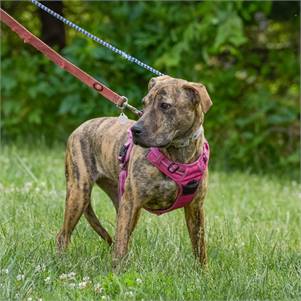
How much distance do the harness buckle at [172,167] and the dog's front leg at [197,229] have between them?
40 cm

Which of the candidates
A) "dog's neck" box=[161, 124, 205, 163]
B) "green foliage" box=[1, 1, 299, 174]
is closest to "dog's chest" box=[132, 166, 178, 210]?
"dog's neck" box=[161, 124, 205, 163]

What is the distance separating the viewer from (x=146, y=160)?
15.5ft

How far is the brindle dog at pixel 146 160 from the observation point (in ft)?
14.8

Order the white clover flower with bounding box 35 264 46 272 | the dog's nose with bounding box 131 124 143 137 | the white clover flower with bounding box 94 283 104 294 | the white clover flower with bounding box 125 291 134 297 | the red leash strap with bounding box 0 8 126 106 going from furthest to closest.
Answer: the red leash strap with bounding box 0 8 126 106 < the dog's nose with bounding box 131 124 143 137 < the white clover flower with bounding box 35 264 46 272 < the white clover flower with bounding box 94 283 104 294 < the white clover flower with bounding box 125 291 134 297

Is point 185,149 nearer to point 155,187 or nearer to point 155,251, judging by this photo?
point 155,187

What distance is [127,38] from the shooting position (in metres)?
10.7

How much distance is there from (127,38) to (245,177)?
2.63 meters

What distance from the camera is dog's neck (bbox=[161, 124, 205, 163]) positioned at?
4.67 meters

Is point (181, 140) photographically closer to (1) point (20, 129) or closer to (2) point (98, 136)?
(2) point (98, 136)

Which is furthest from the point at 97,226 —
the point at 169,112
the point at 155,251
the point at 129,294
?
the point at 129,294

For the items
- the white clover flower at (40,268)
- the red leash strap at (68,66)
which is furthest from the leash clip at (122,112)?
the white clover flower at (40,268)

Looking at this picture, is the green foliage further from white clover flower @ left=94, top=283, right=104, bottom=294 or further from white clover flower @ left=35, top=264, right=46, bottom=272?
white clover flower @ left=94, top=283, right=104, bottom=294

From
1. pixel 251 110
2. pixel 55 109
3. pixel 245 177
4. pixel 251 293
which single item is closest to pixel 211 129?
pixel 251 110

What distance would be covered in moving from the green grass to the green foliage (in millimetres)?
2538
